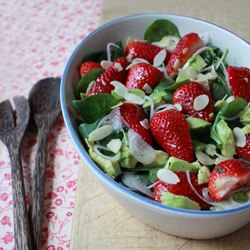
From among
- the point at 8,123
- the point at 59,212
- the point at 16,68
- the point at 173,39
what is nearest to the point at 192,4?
the point at 173,39

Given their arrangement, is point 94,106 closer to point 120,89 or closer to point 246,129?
point 120,89

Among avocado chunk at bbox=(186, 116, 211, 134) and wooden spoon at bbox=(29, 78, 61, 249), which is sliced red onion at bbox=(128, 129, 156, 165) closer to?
avocado chunk at bbox=(186, 116, 211, 134)

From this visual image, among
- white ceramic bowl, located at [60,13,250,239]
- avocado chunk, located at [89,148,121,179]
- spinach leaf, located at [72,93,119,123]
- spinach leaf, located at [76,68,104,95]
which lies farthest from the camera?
spinach leaf, located at [76,68,104,95]

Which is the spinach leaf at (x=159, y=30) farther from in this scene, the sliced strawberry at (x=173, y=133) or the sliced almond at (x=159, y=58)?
the sliced strawberry at (x=173, y=133)

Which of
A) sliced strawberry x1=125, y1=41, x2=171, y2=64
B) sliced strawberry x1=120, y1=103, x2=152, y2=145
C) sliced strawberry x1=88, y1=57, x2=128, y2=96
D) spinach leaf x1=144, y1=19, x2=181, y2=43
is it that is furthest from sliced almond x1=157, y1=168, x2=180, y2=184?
spinach leaf x1=144, y1=19, x2=181, y2=43

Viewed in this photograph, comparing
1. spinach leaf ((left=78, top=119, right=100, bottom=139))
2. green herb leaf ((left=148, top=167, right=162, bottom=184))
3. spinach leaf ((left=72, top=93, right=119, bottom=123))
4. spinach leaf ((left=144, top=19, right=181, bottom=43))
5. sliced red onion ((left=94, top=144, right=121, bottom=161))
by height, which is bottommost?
green herb leaf ((left=148, top=167, right=162, bottom=184))

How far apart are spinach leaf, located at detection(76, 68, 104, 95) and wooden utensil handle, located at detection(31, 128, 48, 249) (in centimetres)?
23

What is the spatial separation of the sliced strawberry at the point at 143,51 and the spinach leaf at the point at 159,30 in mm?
79

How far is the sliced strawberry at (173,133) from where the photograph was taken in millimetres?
944

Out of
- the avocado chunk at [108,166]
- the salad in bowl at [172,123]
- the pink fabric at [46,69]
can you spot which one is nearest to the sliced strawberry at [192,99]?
the salad in bowl at [172,123]

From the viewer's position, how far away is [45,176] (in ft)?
4.05

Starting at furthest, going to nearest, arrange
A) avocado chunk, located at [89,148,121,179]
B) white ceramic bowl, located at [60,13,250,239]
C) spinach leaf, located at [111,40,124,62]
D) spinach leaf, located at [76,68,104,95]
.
Answer: spinach leaf, located at [111,40,124,62] → spinach leaf, located at [76,68,104,95] → avocado chunk, located at [89,148,121,179] → white ceramic bowl, located at [60,13,250,239]

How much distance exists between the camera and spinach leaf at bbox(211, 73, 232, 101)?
1094mm

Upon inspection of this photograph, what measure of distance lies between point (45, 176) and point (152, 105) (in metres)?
0.41
